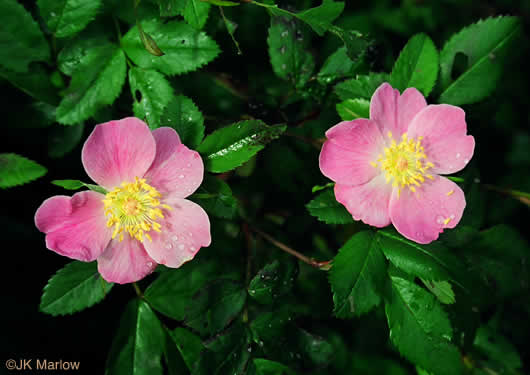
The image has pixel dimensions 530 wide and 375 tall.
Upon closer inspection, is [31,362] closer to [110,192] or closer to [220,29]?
[110,192]

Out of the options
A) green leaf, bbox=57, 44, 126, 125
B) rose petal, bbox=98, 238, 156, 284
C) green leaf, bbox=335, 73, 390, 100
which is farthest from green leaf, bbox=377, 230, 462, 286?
green leaf, bbox=57, 44, 126, 125

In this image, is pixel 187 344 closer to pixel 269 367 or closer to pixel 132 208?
pixel 269 367

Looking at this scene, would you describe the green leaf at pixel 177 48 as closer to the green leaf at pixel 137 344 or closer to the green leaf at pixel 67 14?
the green leaf at pixel 67 14

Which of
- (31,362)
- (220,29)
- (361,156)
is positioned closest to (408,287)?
(361,156)

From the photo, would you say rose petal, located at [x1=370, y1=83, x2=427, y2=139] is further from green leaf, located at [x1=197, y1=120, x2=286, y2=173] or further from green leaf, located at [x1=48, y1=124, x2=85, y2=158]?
green leaf, located at [x1=48, y1=124, x2=85, y2=158]

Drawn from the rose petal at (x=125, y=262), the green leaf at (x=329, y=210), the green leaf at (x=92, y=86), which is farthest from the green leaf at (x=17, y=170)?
the green leaf at (x=329, y=210)

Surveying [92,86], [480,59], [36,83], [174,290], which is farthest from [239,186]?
[480,59]

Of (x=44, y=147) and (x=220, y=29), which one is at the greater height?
(x=220, y=29)
